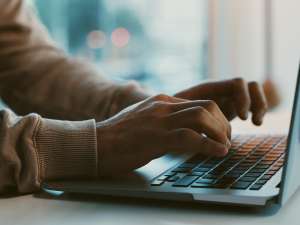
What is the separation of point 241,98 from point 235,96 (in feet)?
0.05

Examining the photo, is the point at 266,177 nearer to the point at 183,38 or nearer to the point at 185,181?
the point at 185,181

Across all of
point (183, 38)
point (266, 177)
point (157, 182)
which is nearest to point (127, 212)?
point (157, 182)

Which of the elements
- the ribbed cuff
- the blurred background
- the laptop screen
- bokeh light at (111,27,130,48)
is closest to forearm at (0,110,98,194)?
the ribbed cuff

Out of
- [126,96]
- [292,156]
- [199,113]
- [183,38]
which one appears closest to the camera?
[292,156]

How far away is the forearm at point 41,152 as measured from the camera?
2.36 ft

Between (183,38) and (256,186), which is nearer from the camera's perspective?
(256,186)

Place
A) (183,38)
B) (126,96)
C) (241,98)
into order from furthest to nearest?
(183,38) → (126,96) → (241,98)

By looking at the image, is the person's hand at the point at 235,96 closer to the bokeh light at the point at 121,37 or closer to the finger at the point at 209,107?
the finger at the point at 209,107

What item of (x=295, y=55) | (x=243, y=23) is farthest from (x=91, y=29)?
(x=295, y=55)

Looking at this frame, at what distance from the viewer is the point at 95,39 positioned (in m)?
2.11

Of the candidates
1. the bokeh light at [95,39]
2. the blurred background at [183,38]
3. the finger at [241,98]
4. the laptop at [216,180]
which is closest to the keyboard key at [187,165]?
the laptop at [216,180]

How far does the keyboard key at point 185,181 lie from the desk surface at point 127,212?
23mm

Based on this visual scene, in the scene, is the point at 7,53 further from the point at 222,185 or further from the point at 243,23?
the point at 243,23

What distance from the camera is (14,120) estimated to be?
29.0 inches
